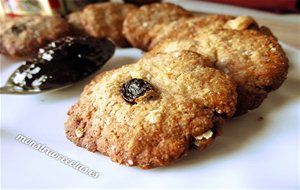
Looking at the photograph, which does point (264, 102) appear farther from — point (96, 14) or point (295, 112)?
point (96, 14)

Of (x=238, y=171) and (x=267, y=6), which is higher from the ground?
(x=238, y=171)

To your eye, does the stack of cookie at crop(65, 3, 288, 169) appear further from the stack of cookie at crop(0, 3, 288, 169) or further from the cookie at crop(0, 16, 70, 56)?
the cookie at crop(0, 16, 70, 56)

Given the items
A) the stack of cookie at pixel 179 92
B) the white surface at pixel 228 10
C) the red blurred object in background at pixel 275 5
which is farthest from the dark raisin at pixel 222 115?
the red blurred object in background at pixel 275 5

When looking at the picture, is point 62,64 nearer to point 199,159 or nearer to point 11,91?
point 11,91

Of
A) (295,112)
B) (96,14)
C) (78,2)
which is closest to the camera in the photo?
(295,112)

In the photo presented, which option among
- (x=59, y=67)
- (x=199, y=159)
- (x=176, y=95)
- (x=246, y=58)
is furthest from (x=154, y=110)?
(x=59, y=67)

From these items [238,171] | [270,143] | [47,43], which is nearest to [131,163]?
[238,171]

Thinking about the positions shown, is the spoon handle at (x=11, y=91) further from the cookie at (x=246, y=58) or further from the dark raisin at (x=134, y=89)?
the cookie at (x=246, y=58)
